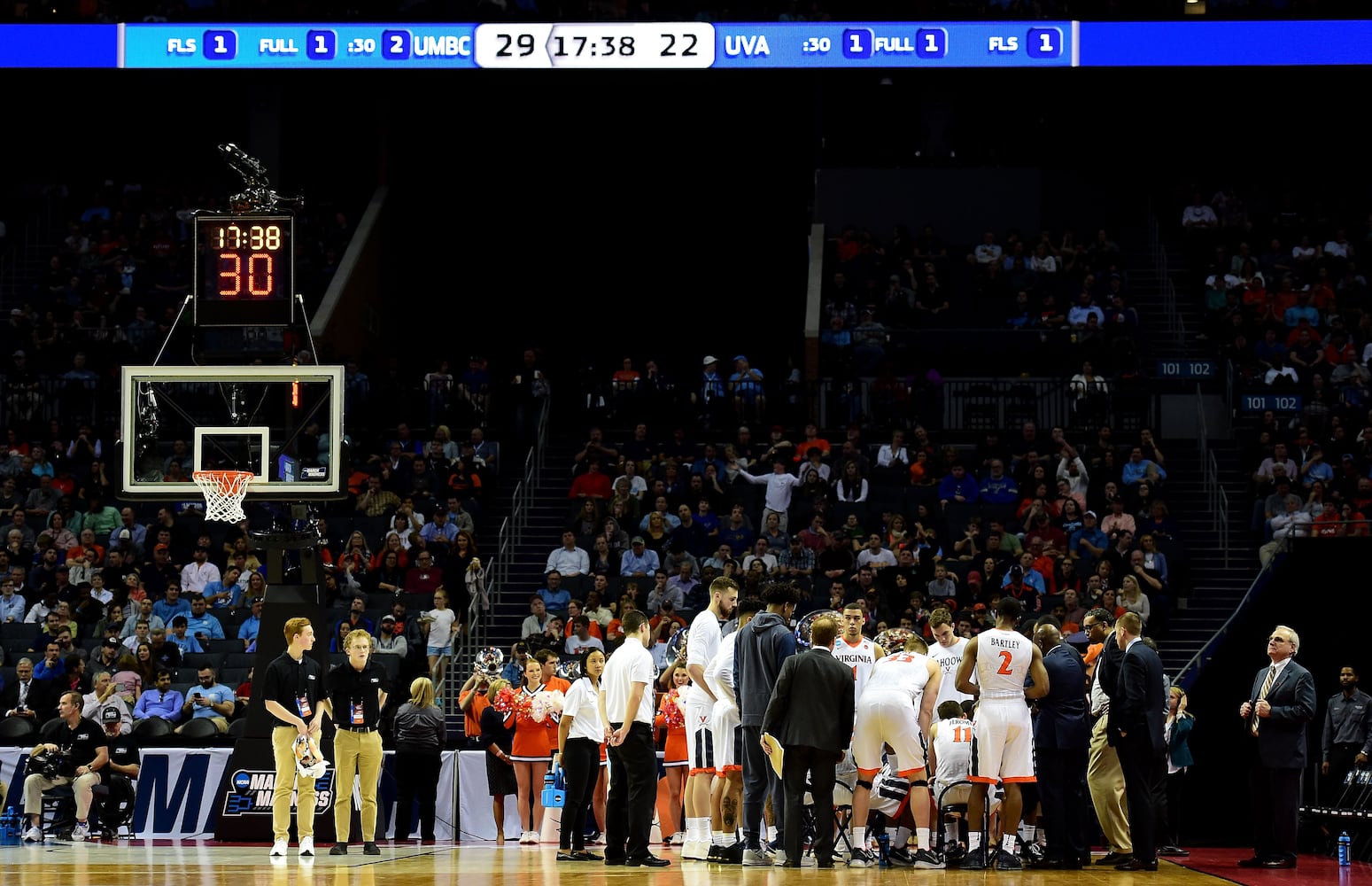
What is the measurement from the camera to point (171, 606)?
23406 millimetres

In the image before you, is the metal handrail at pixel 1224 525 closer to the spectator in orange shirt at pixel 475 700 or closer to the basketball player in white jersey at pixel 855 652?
the spectator in orange shirt at pixel 475 700

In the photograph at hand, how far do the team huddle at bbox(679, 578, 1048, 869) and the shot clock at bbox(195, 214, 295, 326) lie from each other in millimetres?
5018

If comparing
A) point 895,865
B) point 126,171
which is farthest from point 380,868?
point 126,171

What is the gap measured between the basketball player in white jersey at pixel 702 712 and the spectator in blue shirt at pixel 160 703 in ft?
25.9

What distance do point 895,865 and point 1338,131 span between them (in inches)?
980

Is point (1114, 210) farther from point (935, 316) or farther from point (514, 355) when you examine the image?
point (514, 355)

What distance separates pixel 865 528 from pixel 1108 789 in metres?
9.72

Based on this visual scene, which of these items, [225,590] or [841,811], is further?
[225,590]

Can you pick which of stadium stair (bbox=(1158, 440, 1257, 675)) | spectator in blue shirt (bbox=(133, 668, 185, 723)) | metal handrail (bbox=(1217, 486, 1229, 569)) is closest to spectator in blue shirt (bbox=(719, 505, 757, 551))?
stadium stair (bbox=(1158, 440, 1257, 675))

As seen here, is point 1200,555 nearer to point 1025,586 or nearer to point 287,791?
point 1025,586

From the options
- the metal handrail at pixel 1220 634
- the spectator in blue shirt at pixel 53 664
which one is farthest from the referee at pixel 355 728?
the metal handrail at pixel 1220 634

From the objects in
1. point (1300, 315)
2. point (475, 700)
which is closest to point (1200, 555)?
point (1300, 315)

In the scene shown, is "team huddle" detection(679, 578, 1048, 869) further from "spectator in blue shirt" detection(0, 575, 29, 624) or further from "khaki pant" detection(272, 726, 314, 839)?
"spectator in blue shirt" detection(0, 575, 29, 624)

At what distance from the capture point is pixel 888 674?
1414cm
